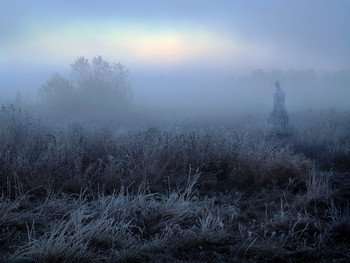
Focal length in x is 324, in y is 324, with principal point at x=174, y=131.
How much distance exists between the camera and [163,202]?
446cm

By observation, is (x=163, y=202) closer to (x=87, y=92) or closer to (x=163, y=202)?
(x=163, y=202)

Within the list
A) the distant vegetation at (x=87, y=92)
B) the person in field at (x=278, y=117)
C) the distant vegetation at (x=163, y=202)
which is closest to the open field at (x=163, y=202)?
the distant vegetation at (x=163, y=202)

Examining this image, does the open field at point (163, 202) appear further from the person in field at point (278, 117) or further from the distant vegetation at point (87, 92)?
the distant vegetation at point (87, 92)

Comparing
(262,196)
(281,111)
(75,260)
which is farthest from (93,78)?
(75,260)

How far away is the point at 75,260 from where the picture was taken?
2.76 m

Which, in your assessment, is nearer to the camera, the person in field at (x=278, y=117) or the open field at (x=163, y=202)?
the open field at (x=163, y=202)

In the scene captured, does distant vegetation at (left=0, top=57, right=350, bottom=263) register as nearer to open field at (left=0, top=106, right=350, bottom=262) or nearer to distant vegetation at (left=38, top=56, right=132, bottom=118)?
open field at (left=0, top=106, right=350, bottom=262)

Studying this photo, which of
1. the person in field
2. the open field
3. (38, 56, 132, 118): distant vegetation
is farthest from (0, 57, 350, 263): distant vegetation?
(38, 56, 132, 118): distant vegetation

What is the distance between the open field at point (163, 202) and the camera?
3.13 meters

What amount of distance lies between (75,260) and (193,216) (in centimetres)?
158

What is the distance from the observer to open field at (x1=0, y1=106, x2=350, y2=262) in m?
3.13

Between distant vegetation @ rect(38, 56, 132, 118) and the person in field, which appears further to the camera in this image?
distant vegetation @ rect(38, 56, 132, 118)

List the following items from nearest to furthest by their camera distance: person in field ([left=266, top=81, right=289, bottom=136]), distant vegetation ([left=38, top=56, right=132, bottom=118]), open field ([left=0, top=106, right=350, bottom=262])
A: open field ([left=0, top=106, right=350, bottom=262]) < person in field ([left=266, top=81, right=289, bottom=136]) < distant vegetation ([left=38, top=56, right=132, bottom=118])

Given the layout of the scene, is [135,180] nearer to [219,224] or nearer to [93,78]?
[219,224]
